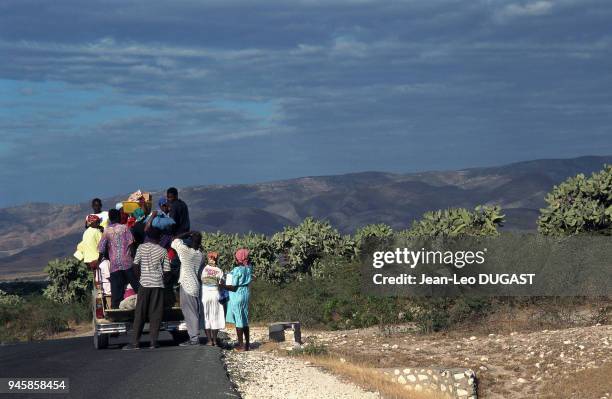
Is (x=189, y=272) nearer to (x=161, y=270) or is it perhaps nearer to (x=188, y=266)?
(x=188, y=266)

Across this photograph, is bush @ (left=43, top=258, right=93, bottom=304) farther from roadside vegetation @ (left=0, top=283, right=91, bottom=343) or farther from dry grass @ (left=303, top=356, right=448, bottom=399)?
dry grass @ (left=303, top=356, right=448, bottom=399)

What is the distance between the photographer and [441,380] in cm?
1973

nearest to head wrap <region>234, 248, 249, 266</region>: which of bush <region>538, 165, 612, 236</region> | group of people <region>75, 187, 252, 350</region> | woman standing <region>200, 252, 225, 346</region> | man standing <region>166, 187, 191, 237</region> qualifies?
group of people <region>75, 187, 252, 350</region>

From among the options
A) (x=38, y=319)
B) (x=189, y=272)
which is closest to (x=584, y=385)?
(x=189, y=272)

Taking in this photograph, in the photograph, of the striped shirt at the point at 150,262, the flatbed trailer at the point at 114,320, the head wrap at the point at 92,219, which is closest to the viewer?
the striped shirt at the point at 150,262

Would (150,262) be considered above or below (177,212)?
below

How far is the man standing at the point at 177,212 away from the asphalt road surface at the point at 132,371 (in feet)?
7.45

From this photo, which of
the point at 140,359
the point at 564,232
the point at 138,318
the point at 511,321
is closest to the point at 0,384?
the point at 140,359

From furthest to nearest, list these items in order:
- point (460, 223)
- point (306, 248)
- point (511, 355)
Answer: point (306, 248)
point (460, 223)
point (511, 355)

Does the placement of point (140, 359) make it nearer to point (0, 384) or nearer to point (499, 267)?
point (0, 384)

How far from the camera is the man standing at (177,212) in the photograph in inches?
730

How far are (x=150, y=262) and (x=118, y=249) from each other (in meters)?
0.91

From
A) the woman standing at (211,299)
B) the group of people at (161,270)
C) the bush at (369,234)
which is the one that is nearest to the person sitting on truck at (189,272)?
the group of people at (161,270)

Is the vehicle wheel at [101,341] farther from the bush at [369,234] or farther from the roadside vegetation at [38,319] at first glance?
the bush at [369,234]
